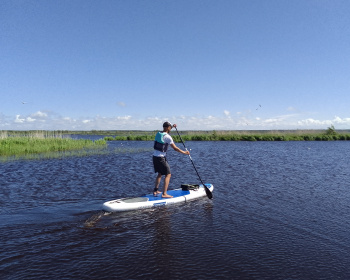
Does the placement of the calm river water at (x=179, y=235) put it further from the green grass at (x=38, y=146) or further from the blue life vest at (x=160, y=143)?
the green grass at (x=38, y=146)

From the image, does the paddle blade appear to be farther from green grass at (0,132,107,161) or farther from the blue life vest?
green grass at (0,132,107,161)

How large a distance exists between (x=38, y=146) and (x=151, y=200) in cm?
2213

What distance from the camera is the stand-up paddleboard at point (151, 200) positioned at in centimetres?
750

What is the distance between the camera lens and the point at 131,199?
7906mm

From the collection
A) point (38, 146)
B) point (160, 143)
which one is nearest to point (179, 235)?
point (160, 143)

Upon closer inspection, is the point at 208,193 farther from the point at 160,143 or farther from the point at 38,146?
the point at 38,146

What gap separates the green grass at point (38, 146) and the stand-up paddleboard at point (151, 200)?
16.7m

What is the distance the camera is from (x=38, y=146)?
85.8 ft

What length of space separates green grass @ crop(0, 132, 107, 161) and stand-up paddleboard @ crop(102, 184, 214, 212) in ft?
54.8

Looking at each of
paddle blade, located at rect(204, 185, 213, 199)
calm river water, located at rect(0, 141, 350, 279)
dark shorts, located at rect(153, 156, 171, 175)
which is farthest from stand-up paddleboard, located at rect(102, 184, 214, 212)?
dark shorts, located at rect(153, 156, 171, 175)

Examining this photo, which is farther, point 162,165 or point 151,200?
point 162,165

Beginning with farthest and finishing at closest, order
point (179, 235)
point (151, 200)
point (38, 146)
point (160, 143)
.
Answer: point (38, 146) < point (160, 143) < point (151, 200) < point (179, 235)

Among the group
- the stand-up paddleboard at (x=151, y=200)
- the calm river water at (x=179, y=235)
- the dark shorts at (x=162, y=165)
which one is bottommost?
the calm river water at (x=179, y=235)

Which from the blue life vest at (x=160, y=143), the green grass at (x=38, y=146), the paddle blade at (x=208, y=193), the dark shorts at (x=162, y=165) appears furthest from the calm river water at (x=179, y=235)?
the green grass at (x=38, y=146)
